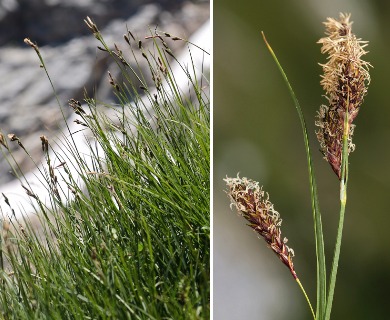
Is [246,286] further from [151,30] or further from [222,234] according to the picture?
[151,30]

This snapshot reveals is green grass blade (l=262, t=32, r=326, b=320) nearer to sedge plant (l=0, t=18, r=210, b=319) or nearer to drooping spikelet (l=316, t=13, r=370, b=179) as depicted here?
drooping spikelet (l=316, t=13, r=370, b=179)

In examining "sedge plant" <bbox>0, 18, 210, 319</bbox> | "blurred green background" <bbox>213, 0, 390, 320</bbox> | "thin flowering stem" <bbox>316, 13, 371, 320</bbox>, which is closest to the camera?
"thin flowering stem" <bbox>316, 13, 371, 320</bbox>

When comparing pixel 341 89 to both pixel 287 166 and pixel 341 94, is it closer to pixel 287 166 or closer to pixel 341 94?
pixel 341 94


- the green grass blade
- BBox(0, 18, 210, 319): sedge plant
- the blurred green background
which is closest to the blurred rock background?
BBox(0, 18, 210, 319): sedge plant

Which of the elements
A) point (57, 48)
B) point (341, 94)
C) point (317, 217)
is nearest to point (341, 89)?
point (341, 94)

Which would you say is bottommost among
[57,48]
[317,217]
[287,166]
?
[317,217]
